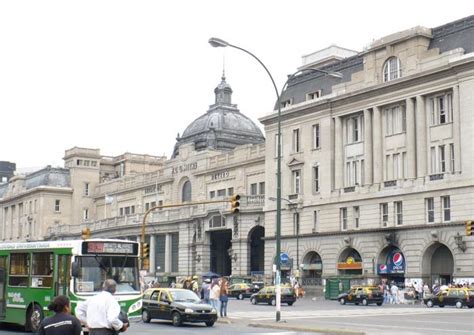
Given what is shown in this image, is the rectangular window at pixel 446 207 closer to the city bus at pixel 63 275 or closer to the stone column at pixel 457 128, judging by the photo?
the stone column at pixel 457 128

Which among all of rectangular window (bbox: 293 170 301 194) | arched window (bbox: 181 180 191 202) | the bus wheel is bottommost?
the bus wheel

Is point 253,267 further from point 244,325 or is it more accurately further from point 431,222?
point 244,325

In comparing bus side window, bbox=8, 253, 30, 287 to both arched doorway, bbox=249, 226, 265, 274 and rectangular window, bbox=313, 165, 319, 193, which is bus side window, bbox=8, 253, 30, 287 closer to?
rectangular window, bbox=313, 165, 319, 193

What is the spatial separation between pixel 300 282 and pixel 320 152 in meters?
11.3

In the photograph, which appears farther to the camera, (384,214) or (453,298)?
(384,214)

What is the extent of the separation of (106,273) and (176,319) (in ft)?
22.1

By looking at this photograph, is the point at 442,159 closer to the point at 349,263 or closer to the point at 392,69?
the point at 392,69

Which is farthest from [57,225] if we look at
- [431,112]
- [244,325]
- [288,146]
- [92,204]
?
[244,325]

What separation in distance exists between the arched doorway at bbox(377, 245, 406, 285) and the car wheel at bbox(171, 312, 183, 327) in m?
32.9

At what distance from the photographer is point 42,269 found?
25.7m

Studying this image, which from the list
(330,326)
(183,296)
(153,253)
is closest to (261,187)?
(153,253)

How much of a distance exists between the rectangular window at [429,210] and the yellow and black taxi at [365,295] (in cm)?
832

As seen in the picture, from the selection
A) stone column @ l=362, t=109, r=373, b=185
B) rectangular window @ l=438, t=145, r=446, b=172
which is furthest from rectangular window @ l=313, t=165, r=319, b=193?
rectangular window @ l=438, t=145, r=446, b=172

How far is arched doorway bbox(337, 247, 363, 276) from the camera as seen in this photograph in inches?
2544
